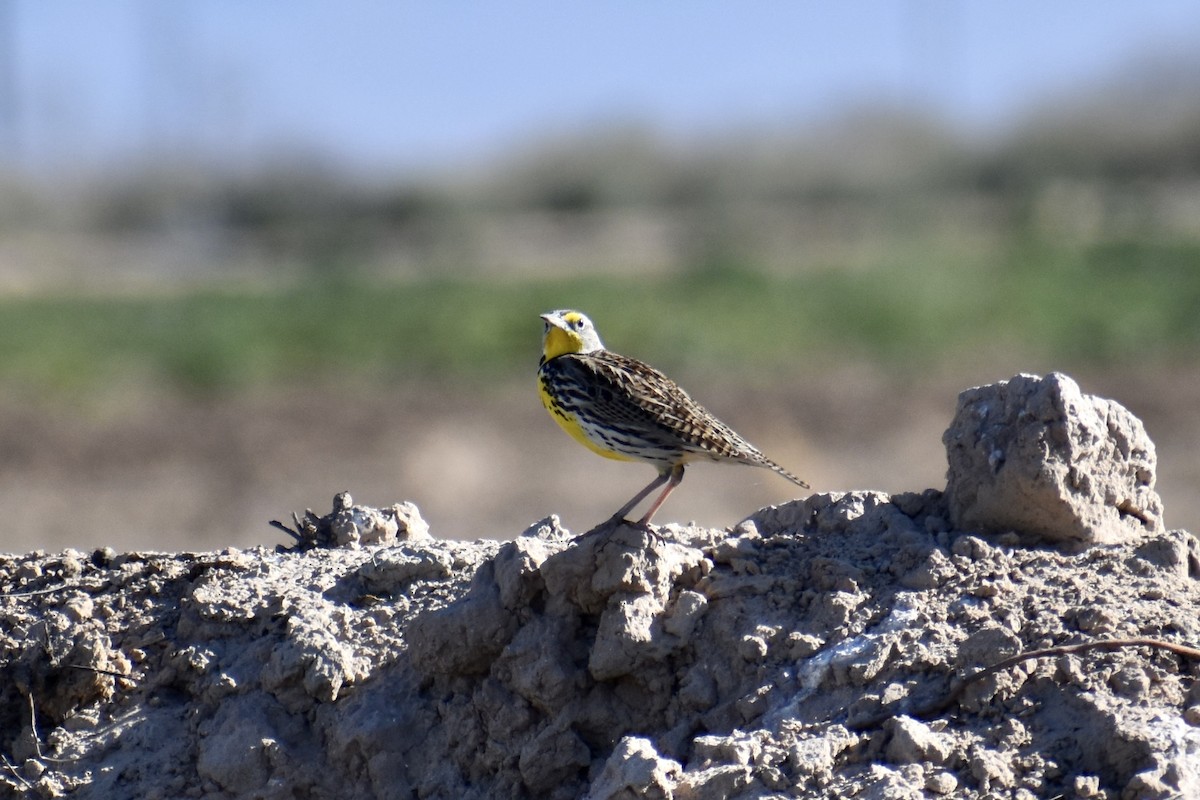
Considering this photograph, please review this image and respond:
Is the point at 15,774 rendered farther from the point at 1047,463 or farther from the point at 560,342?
the point at 1047,463

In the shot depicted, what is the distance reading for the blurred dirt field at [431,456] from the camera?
1941 centimetres

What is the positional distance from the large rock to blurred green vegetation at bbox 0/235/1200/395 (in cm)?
2125

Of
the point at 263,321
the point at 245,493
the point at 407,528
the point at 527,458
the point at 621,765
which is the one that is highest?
the point at 263,321

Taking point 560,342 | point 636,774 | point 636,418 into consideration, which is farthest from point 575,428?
point 636,774

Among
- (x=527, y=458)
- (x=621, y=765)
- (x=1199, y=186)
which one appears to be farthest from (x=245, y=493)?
(x=1199, y=186)

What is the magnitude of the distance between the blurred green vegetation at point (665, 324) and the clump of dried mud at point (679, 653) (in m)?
21.2

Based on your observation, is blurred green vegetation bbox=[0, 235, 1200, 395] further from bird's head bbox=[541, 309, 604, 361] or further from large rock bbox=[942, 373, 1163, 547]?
large rock bbox=[942, 373, 1163, 547]

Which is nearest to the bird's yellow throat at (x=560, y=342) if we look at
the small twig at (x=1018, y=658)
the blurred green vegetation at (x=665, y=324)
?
the small twig at (x=1018, y=658)

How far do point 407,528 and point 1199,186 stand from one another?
74533 millimetres

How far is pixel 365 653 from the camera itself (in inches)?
251

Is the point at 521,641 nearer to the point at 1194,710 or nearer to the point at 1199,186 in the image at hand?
the point at 1194,710

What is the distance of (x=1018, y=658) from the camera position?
540 centimetres

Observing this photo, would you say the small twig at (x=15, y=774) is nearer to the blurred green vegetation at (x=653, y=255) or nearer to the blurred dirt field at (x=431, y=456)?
the blurred dirt field at (x=431, y=456)

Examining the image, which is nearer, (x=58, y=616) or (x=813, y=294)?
(x=58, y=616)
